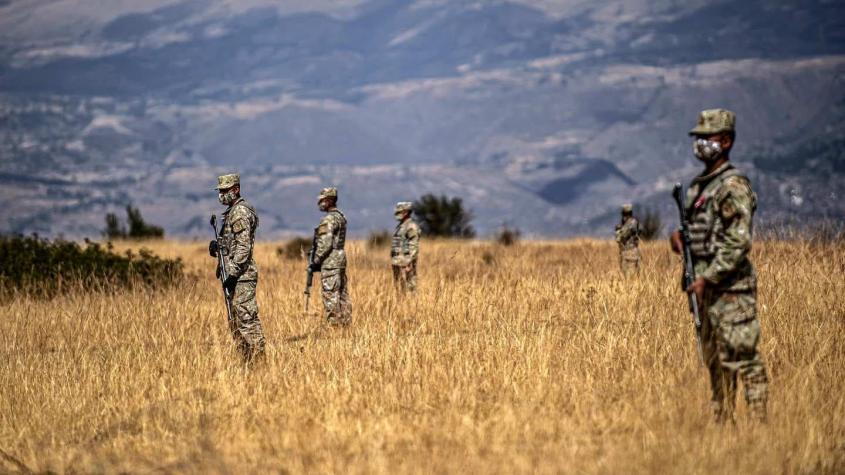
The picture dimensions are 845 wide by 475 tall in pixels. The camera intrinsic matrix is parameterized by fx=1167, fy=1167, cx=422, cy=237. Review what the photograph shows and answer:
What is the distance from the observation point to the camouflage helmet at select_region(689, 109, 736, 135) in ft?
25.3

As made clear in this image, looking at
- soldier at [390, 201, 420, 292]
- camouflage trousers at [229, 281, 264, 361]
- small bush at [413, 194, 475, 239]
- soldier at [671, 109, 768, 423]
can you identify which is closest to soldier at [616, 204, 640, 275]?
soldier at [390, 201, 420, 292]

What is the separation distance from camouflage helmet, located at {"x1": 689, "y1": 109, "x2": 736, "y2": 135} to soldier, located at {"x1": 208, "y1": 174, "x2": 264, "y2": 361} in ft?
16.1

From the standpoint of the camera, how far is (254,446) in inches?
308

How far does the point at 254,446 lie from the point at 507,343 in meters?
3.68

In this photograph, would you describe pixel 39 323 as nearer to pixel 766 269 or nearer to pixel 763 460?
pixel 766 269

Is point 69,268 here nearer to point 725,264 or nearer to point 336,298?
point 336,298

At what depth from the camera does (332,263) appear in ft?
47.9

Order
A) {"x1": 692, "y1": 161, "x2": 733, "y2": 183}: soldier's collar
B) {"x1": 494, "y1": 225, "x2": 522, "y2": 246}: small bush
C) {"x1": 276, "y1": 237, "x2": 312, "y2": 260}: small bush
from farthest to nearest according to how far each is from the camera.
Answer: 1. {"x1": 494, "y1": 225, "x2": 522, "y2": 246}: small bush
2. {"x1": 276, "y1": 237, "x2": 312, "y2": 260}: small bush
3. {"x1": 692, "y1": 161, "x2": 733, "y2": 183}: soldier's collar

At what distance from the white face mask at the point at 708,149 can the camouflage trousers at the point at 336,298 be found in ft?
24.0

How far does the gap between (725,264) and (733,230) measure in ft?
0.75

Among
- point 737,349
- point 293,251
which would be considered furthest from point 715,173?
point 293,251

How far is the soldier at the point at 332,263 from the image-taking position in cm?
1435

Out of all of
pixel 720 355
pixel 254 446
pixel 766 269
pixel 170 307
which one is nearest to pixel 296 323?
pixel 170 307

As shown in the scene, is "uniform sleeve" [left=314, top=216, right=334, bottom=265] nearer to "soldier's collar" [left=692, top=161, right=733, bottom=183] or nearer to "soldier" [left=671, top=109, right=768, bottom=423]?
"soldier" [left=671, top=109, right=768, bottom=423]
